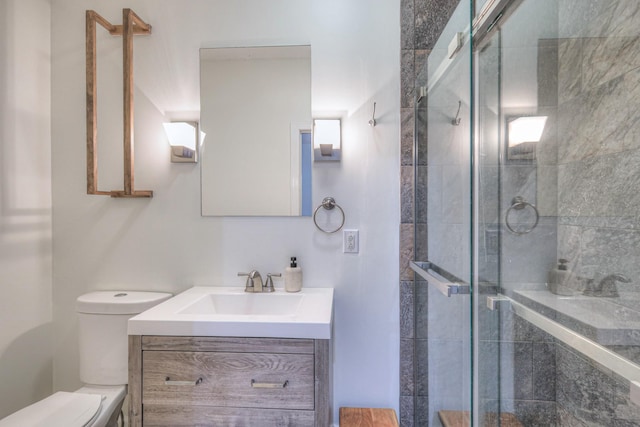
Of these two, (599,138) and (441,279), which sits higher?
(599,138)

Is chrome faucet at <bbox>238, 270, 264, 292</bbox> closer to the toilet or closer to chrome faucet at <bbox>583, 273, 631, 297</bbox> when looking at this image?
the toilet

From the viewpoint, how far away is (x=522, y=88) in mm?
1144

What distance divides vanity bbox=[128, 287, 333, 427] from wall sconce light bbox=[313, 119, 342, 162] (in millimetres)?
771

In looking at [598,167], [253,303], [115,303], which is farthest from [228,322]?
[598,167]

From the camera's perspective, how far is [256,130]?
5.28ft

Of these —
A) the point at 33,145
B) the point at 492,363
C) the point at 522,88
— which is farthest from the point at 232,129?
the point at 492,363

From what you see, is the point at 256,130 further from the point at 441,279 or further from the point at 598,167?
the point at 598,167

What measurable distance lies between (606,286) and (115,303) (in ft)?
6.20

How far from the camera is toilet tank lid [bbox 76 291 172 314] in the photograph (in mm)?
1439

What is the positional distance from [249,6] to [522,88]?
4.21 feet

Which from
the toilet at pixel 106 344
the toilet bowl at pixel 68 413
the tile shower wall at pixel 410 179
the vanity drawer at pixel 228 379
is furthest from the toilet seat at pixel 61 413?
the tile shower wall at pixel 410 179

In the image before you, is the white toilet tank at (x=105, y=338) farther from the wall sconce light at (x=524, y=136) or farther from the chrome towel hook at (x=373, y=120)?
the wall sconce light at (x=524, y=136)

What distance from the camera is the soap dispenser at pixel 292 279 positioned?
5.01 ft

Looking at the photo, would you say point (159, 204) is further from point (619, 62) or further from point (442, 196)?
point (619, 62)
